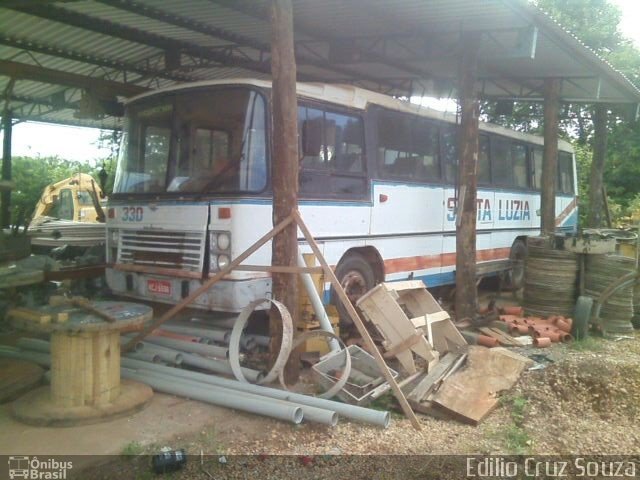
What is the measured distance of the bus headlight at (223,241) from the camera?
18.5 ft

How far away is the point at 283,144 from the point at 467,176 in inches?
146

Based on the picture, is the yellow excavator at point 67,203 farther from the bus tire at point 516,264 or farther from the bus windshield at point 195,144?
the bus tire at point 516,264

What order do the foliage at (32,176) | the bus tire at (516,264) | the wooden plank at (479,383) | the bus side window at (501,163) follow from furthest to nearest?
the foliage at (32,176) < the bus tire at (516,264) < the bus side window at (501,163) < the wooden plank at (479,383)

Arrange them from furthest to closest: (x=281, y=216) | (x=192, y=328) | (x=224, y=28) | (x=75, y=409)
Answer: (x=224, y=28)
(x=192, y=328)
(x=281, y=216)
(x=75, y=409)

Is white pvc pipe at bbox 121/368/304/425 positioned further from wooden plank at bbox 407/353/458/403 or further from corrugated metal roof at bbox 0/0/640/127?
corrugated metal roof at bbox 0/0/640/127

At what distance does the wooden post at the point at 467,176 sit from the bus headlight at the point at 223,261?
3.77 meters

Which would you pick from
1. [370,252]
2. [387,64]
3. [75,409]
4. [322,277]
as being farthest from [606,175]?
[75,409]

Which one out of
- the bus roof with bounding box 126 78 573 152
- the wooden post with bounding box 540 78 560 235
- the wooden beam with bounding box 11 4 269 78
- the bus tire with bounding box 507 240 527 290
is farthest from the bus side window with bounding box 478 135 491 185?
the wooden beam with bounding box 11 4 269 78

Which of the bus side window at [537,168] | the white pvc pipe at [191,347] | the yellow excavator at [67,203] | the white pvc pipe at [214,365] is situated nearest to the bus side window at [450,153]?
the bus side window at [537,168]

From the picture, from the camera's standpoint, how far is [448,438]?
4.32 meters

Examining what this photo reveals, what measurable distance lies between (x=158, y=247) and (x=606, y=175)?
19188 millimetres

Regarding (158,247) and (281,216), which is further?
(158,247)

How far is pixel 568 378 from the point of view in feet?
18.0

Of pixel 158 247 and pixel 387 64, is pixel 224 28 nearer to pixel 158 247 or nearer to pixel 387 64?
pixel 387 64
